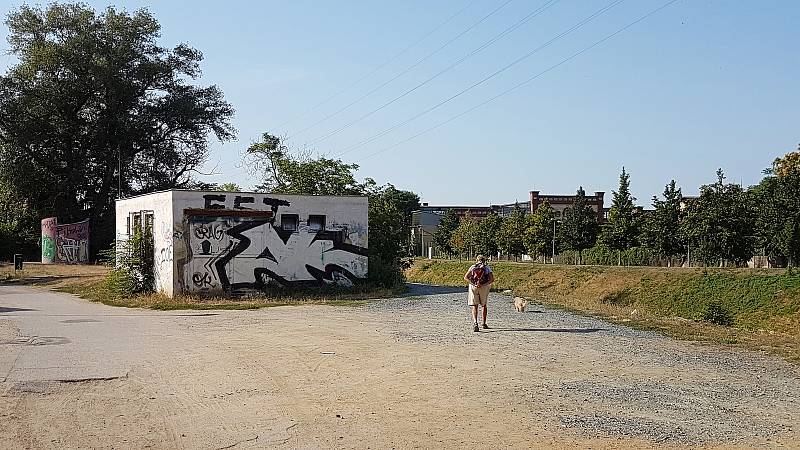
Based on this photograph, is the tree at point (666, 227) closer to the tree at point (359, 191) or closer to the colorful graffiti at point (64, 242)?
the tree at point (359, 191)

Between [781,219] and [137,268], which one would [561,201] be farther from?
[137,268]

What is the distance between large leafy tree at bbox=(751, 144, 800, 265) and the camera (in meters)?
40.4

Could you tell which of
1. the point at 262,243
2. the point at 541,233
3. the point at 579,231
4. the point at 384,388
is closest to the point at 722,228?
the point at 579,231

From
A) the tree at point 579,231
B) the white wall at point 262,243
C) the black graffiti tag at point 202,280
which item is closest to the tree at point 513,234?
the tree at point 579,231

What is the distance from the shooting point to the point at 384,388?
34.1ft

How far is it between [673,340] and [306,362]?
24.2 ft

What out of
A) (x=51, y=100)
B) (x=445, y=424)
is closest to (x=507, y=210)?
(x=51, y=100)

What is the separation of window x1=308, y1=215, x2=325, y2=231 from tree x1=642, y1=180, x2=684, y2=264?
99.7 feet

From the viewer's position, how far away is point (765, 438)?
7.88 meters

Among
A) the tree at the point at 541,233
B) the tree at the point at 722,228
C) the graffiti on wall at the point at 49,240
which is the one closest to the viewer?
the tree at the point at 722,228

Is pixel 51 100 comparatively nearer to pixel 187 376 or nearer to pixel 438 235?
pixel 187 376

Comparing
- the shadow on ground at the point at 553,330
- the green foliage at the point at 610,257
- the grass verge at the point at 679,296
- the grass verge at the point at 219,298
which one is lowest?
the grass verge at the point at 679,296

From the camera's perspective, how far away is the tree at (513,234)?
7104cm

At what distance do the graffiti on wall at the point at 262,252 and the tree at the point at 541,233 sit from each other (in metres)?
41.0
